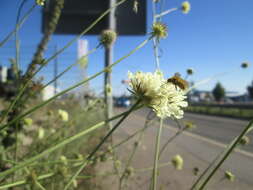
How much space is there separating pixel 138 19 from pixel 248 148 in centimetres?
346

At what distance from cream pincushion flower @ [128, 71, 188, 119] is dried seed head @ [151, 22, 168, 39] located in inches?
7.1

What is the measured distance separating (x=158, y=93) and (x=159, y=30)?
0.28m

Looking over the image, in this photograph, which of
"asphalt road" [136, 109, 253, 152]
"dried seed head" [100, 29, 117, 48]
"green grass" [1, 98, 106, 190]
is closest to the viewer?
"dried seed head" [100, 29, 117, 48]

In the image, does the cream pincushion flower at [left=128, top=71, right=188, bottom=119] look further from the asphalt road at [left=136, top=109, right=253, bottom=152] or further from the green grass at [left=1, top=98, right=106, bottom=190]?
the asphalt road at [left=136, top=109, right=253, bottom=152]

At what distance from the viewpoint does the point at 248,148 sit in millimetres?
4824

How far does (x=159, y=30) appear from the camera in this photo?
2.93 feet

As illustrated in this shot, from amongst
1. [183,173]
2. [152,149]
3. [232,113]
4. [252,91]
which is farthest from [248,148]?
[252,91]

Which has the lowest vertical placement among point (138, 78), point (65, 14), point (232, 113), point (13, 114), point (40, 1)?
point (232, 113)

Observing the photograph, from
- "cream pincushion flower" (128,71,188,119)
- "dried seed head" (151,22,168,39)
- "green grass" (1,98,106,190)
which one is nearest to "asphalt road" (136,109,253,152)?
"green grass" (1,98,106,190)

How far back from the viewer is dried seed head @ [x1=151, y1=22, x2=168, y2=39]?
2.88 ft

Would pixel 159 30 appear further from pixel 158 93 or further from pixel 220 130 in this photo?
pixel 220 130

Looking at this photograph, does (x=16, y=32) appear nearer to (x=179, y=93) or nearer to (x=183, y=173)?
(x=179, y=93)

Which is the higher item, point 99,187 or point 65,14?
point 65,14

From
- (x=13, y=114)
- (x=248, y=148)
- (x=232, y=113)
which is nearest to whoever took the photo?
(x=13, y=114)
